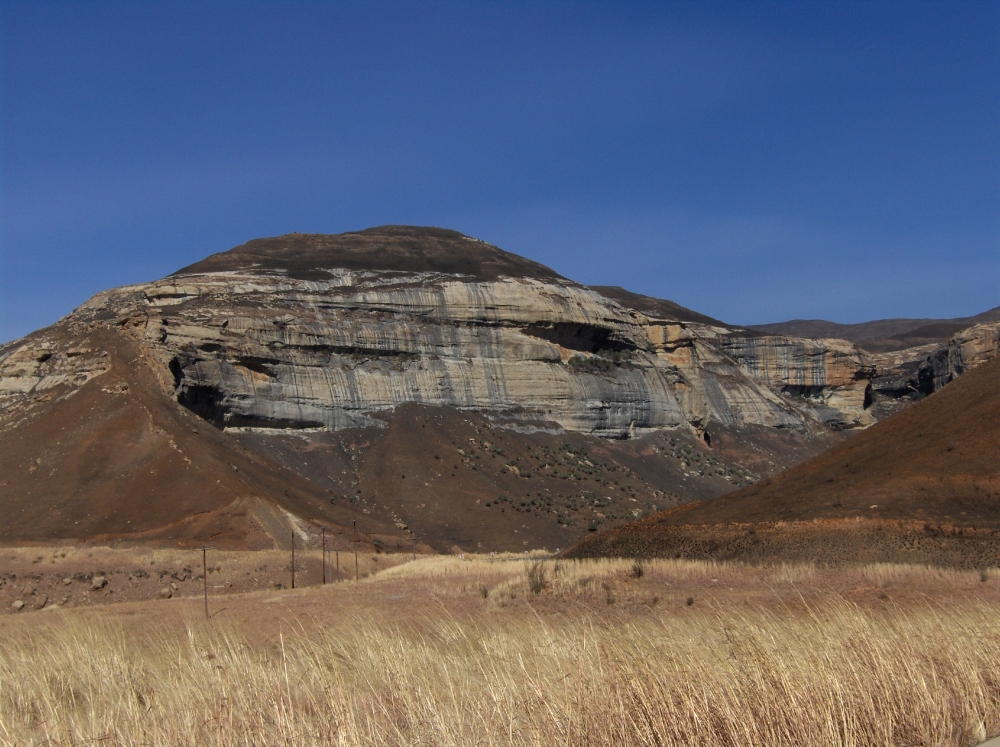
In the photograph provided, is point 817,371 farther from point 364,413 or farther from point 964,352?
point 364,413

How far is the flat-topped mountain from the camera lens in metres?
54.6

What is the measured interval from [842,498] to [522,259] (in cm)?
10313

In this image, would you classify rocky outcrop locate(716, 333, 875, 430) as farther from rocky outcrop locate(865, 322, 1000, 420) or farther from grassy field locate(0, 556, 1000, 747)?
grassy field locate(0, 556, 1000, 747)

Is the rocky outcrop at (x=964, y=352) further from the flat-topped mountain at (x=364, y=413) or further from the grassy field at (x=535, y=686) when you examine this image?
the grassy field at (x=535, y=686)

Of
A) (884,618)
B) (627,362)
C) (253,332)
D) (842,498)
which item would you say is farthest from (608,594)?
(627,362)

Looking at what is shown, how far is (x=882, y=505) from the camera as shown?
31.6 meters

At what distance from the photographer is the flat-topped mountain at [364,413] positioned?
179 feet

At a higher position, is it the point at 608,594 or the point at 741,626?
the point at 741,626

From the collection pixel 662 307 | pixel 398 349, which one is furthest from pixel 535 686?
pixel 662 307

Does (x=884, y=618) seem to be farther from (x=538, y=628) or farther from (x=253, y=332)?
(x=253, y=332)

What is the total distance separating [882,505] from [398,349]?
56.3 metres

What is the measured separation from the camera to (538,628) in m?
12.1

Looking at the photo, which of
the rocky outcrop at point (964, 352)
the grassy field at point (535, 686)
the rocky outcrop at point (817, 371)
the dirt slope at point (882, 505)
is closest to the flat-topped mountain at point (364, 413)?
the rocky outcrop at point (817, 371)

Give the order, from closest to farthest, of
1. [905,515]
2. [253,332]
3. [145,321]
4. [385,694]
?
[385,694], [905,515], [145,321], [253,332]
